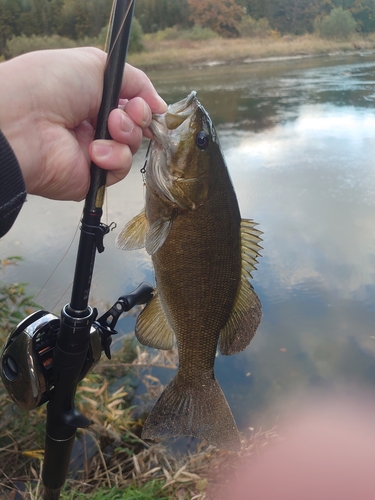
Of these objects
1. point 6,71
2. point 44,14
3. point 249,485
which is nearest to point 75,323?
point 6,71

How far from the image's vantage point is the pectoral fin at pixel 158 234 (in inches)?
51.9

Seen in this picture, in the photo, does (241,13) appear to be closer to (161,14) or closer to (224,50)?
(161,14)

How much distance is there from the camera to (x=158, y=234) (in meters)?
1.35

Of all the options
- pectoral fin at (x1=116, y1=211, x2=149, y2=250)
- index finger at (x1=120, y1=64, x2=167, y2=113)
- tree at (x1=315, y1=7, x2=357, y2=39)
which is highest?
tree at (x1=315, y1=7, x2=357, y2=39)

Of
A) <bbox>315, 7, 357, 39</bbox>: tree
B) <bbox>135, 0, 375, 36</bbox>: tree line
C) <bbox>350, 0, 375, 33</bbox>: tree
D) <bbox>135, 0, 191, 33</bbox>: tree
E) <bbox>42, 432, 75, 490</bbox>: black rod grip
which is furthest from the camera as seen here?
<bbox>350, 0, 375, 33</bbox>: tree

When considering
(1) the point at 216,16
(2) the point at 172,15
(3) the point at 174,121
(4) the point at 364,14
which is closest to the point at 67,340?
(3) the point at 174,121

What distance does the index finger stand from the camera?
Answer: 1.36 meters

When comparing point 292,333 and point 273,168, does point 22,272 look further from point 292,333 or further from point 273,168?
point 273,168

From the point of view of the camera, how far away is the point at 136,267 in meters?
3.70

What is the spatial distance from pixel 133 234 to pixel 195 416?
2.35ft

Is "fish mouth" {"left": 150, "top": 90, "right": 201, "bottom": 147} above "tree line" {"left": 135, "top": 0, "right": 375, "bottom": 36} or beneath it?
beneath

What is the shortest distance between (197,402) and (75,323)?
0.63 m

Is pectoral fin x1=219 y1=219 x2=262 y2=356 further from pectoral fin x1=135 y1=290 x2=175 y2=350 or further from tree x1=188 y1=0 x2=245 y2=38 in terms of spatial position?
tree x1=188 y1=0 x2=245 y2=38

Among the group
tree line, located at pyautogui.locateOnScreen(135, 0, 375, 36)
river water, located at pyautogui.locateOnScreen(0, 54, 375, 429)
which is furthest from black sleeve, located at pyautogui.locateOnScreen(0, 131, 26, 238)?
tree line, located at pyautogui.locateOnScreen(135, 0, 375, 36)
